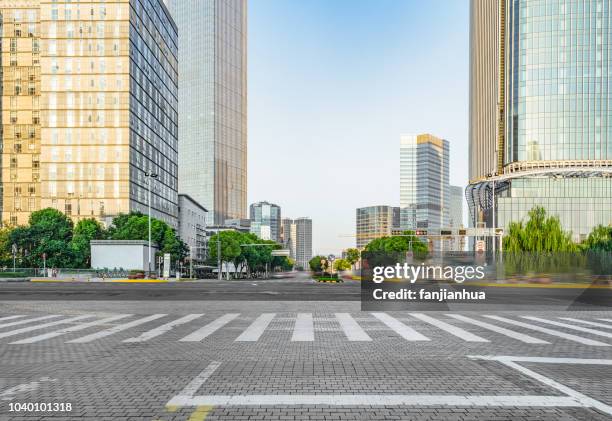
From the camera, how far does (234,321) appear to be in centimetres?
1659

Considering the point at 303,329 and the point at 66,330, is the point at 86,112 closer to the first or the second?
the point at 66,330

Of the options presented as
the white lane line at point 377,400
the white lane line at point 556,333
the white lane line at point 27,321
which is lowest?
the white lane line at point 27,321

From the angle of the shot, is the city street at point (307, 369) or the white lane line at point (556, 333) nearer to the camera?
the city street at point (307, 369)

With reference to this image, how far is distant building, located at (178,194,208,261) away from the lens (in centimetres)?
13675

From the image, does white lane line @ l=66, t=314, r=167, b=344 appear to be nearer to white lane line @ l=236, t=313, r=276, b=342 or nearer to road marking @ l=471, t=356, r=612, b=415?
white lane line @ l=236, t=313, r=276, b=342

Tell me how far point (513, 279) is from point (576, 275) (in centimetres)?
605

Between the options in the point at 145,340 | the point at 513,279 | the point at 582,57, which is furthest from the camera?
the point at 582,57

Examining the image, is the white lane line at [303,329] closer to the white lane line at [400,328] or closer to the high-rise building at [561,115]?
the white lane line at [400,328]

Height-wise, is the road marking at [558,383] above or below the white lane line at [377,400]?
below

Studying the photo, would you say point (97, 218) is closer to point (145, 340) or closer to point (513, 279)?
point (513, 279)

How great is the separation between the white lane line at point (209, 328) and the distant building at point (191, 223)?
108 m

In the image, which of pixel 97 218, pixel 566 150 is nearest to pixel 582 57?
pixel 566 150

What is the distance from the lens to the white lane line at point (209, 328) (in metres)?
12.7

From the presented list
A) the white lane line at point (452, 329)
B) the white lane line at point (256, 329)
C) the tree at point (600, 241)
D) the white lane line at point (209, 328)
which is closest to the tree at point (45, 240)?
the white lane line at point (209, 328)
